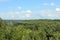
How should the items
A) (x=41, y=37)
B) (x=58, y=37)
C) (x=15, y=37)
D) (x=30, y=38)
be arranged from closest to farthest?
(x=15, y=37), (x=30, y=38), (x=41, y=37), (x=58, y=37)

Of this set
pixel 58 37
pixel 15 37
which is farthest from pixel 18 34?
pixel 58 37

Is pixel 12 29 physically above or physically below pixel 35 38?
above

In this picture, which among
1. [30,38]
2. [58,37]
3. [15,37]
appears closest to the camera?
[15,37]

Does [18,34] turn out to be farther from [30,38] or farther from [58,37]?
[58,37]

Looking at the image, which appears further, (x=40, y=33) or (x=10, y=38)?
(x=40, y=33)

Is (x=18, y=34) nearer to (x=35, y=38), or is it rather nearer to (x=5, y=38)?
(x=5, y=38)

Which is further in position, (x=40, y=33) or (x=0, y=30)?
(x=40, y=33)

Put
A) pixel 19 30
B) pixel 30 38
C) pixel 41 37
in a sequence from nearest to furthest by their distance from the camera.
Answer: pixel 19 30
pixel 30 38
pixel 41 37

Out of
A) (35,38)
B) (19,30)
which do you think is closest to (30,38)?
(35,38)

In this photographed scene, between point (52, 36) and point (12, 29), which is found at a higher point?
point (12, 29)
